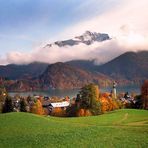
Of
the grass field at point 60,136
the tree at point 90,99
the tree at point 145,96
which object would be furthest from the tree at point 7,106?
the grass field at point 60,136

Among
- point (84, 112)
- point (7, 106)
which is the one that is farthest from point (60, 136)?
point (7, 106)

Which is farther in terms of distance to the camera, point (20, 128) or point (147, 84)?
point (147, 84)

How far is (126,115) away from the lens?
5694cm

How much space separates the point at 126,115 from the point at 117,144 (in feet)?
106

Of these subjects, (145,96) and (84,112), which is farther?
(145,96)

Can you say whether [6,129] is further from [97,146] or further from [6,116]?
[97,146]

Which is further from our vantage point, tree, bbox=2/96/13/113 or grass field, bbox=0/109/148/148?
tree, bbox=2/96/13/113

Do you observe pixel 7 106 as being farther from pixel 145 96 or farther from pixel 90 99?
pixel 145 96

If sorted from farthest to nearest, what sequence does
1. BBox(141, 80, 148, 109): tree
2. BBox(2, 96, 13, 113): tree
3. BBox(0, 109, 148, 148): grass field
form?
BBox(2, 96, 13, 113): tree
BBox(141, 80, 148, 109): tree
BBox(0, 109, 148, 148): grass field

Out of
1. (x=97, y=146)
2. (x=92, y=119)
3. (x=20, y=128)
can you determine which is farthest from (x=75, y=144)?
(x=92, y=119)

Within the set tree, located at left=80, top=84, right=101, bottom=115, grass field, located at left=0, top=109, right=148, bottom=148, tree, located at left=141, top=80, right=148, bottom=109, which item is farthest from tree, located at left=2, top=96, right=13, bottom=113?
grass field, located at left=0, top=109, right=148, bottom=148

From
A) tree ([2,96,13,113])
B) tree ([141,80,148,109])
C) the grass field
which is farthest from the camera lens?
tree ([2,96,13,113])

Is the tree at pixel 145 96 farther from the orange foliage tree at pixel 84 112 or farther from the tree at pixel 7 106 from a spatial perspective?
the tree at pixel 7 106

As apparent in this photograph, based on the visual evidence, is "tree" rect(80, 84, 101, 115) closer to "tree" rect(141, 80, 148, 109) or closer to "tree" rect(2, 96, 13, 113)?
"tree" rect(141, 80, 148, 109)
